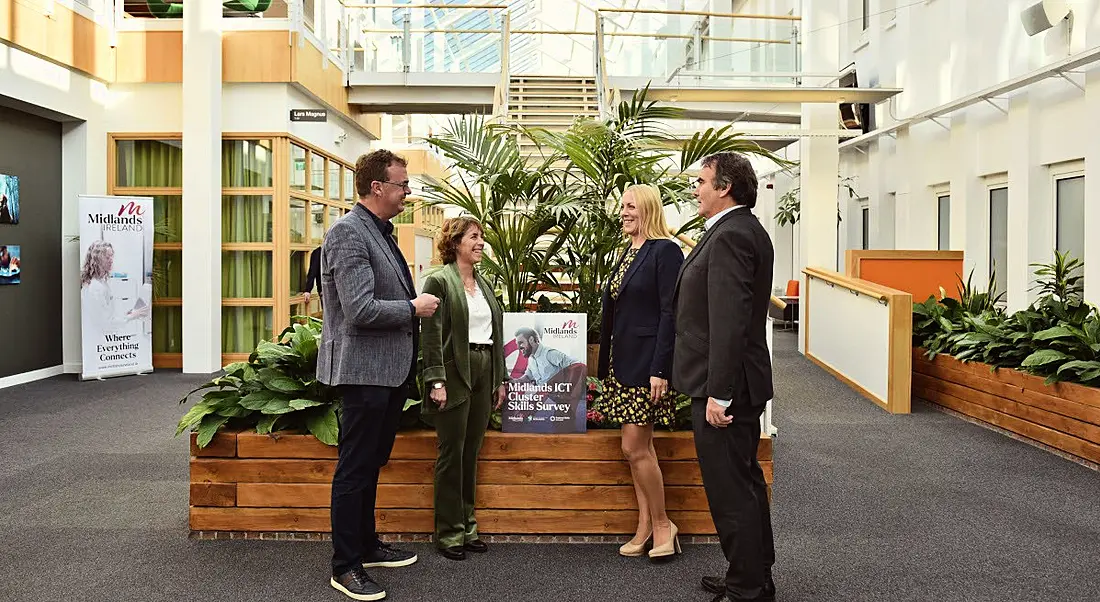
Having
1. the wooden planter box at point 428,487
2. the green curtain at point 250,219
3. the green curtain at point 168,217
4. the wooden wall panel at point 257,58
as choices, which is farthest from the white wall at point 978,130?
the green curtain at point 168,217

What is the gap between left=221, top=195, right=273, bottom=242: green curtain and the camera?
1066 cm

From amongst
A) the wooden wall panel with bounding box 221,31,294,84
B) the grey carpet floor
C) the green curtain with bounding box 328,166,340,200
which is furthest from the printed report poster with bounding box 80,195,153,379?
the grey carpet floor

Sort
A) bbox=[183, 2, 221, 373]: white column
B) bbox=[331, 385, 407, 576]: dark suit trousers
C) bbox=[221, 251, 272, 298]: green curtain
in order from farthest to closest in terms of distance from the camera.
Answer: bbox=[221, 251, 272, 298]: green curtain, bbox=[183, 2, 221, 373]: white column, bbox=[331, 385, 407, 576]: dark suit trousers

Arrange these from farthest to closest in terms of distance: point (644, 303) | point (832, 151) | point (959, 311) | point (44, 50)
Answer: point (832, 151) → point (44, 50) → point (959, 311) → point (644, 303)

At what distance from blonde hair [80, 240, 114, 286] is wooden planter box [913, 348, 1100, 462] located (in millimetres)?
7937

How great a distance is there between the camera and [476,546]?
4.01 m

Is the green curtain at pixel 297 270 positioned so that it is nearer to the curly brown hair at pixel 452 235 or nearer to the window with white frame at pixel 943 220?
the curly brown hair at pixel 452 235

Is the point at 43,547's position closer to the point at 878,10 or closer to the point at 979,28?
the point at 979,28

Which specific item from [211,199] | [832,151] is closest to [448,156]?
[211,199]

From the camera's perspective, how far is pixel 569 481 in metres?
4.13

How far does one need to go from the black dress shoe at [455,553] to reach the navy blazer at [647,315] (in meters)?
0.96

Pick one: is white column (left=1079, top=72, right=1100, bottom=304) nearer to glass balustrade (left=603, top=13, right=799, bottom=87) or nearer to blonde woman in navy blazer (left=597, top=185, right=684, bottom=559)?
blonde woman in navy blazer (left=597, top=185, right=684, bottom=559)

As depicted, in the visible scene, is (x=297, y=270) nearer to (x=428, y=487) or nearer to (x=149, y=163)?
(x=149, y=163)

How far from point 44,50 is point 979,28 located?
9501 mm
